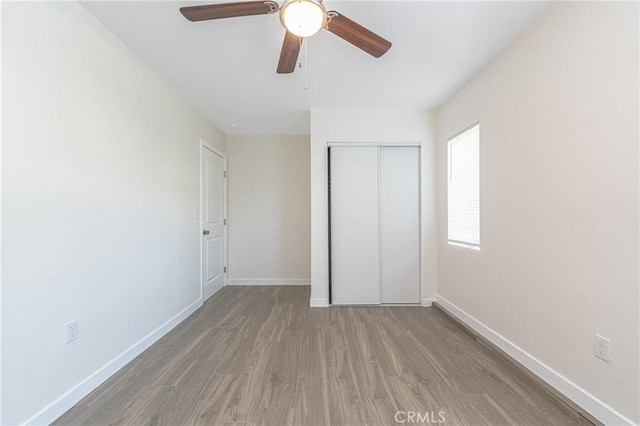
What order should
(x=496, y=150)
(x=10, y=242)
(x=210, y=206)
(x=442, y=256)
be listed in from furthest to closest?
(x=210, y=206) → (x=442, y=256) → (x=496, y=150) → (x=10, y=242)

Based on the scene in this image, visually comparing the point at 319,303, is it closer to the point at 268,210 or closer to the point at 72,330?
the point at 268,210

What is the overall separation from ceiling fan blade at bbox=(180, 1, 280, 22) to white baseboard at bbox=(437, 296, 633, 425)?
101 inches

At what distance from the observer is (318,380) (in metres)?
1.78

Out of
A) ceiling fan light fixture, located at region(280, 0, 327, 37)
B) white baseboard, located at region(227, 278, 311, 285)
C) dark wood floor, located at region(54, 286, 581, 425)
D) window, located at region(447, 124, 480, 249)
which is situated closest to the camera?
ceiling fan light fixture, located at region(280, 0, 327, 37)

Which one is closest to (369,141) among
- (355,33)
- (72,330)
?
(355,33)

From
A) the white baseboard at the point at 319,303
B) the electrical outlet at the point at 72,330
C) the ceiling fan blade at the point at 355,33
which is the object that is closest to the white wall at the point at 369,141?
the white baseboard at the point at 319,303

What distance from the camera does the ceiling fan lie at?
124 cm

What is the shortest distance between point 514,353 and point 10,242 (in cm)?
307

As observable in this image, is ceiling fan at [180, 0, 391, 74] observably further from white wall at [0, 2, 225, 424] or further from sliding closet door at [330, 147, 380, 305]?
sliding closet door at [330, 147, 380, 305]

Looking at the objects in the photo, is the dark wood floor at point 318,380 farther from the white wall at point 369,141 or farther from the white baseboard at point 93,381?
the white wall at point 369,141

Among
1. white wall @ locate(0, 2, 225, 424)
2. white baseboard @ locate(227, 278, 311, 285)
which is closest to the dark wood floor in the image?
white wall @ locate(0, 2, 225, 424)

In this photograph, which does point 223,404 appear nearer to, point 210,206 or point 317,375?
point 317,375

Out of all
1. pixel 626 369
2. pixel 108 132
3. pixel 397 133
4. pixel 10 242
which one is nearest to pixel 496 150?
pixel 397 133

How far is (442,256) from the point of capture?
10.1 ft
